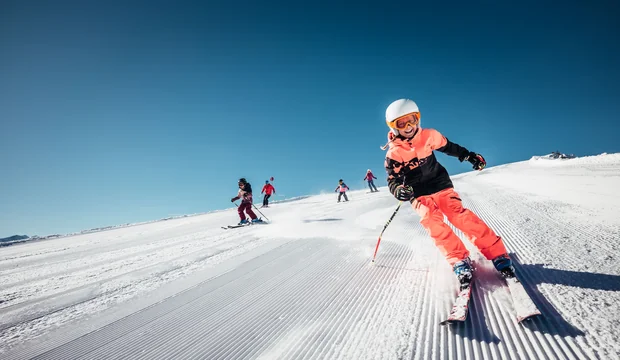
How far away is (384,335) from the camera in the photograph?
1.68 meters

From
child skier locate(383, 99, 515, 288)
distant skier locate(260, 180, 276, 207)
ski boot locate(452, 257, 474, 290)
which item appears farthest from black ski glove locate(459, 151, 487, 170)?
distant skier locate(260, 180, 276, 207)

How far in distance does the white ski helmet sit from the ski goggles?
35 millimetres

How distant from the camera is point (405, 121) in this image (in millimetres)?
2875

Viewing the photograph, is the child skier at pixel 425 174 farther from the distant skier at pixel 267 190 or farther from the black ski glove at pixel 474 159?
the distant skier at pixel 267 190

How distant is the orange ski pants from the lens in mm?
2379

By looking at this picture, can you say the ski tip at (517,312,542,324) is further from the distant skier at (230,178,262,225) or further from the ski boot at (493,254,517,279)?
the distant skier at (230,178,262,225)

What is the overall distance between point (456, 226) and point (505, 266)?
507 mm

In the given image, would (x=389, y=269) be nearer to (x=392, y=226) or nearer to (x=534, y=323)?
(x=534, y=323)

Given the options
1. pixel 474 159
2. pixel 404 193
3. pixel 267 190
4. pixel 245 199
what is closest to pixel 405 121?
pixel 404 193

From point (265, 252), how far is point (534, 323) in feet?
12.2

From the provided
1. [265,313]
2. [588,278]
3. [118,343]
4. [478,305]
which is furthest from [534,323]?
[118,343]

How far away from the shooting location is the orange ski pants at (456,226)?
7.80 feet

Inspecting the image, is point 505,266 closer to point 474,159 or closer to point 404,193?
point 404,193

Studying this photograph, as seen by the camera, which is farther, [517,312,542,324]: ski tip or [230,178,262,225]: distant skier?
[230,178,262,225]: distant skier
